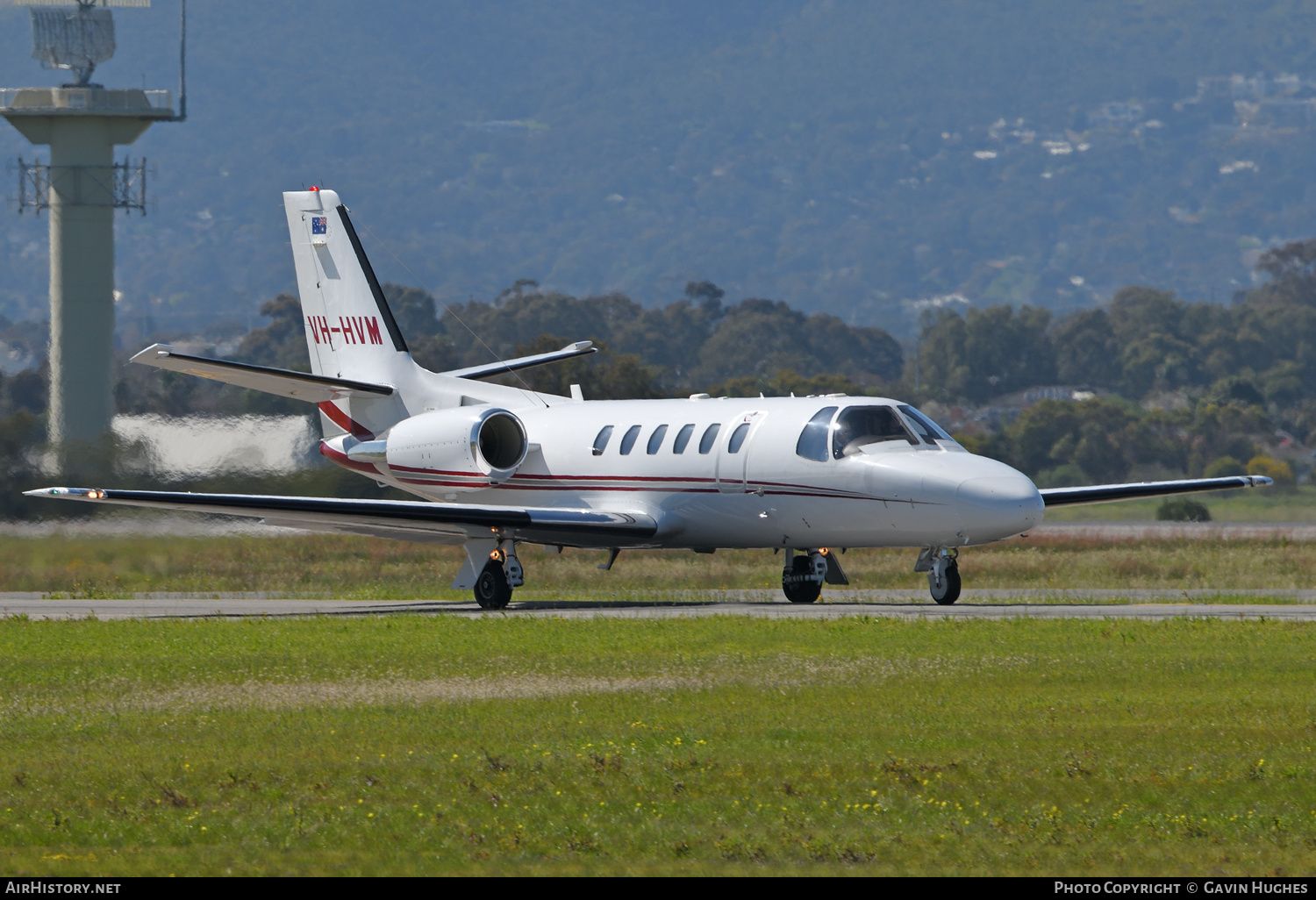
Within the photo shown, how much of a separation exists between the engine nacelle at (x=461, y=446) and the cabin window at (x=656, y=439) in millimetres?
2572

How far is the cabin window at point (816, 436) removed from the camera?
25141mm

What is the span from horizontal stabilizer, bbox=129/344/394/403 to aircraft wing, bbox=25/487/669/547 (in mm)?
2039

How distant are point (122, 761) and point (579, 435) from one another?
53.9 ft

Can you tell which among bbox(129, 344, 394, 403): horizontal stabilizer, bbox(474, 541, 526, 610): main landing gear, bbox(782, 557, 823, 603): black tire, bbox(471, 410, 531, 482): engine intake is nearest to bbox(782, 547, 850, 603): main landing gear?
bbox(782, 557, 823, 603): black tire

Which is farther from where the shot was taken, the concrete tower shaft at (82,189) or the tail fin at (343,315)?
the concrete tower shaft at (82,189)

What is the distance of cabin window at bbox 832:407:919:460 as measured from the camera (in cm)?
2495

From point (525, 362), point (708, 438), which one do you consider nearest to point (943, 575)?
point (708, 438)

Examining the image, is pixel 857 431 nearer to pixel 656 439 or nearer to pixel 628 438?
pixel 656 439

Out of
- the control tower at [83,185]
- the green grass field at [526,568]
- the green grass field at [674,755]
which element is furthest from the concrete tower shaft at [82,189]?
the green grass field at [674,755]

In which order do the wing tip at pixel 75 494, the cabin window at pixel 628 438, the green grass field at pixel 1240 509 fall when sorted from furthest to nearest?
the green grass field at pixel 1240 509 → the cabin window at pixel 628 438 → the wing tip at pixel 75 494

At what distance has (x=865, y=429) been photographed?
25109mm

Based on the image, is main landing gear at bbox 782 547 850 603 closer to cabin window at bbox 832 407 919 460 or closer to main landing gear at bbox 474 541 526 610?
cabin window at bbox 832 407 919 460

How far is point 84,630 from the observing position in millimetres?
22172

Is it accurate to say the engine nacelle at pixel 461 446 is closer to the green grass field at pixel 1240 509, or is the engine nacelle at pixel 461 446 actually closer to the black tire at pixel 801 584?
the black tire at pixel 801 584
